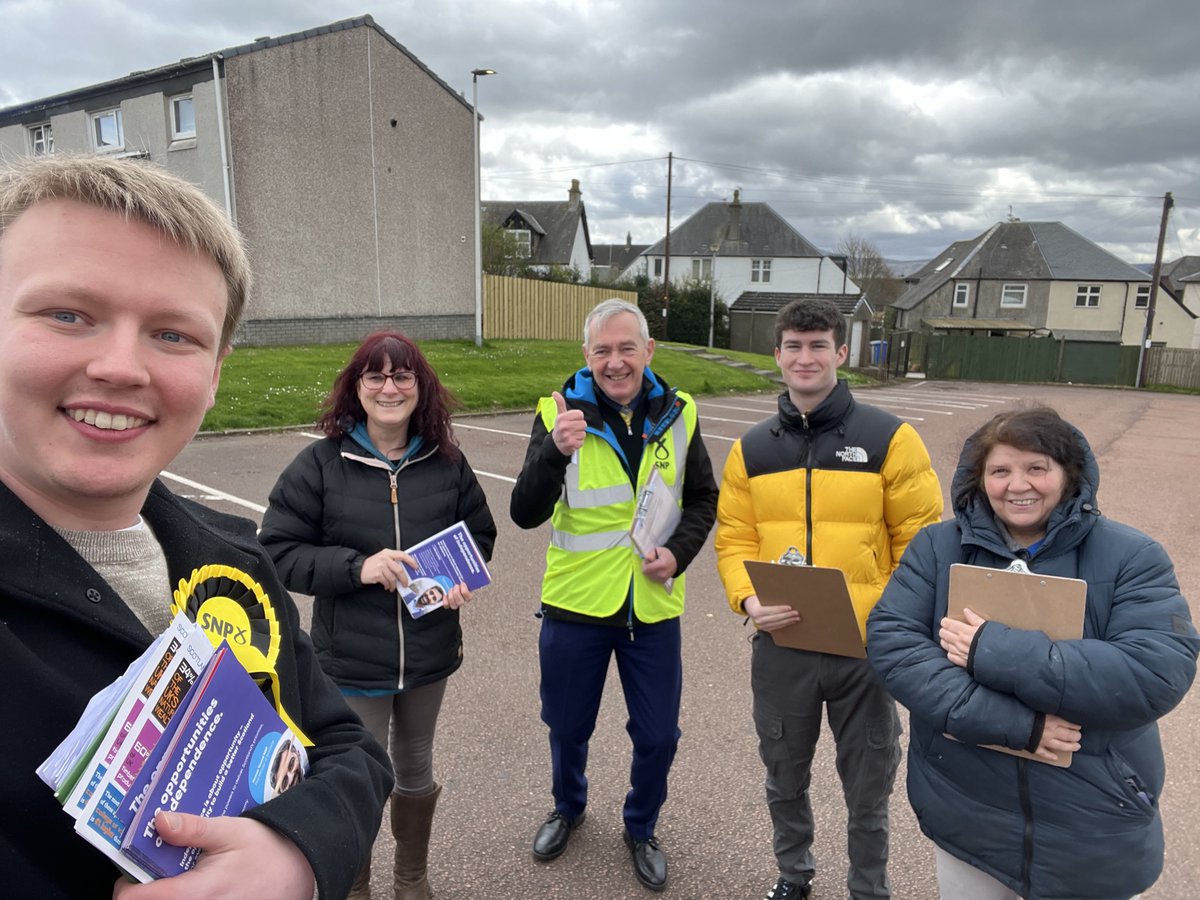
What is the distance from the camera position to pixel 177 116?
18.3m

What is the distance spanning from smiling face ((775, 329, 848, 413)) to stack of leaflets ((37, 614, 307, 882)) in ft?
7.23

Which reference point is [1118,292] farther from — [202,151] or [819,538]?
[819,538]

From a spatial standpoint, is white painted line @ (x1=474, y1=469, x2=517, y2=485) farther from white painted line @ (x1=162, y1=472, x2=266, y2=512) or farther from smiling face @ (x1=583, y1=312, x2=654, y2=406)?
Answer: smiling face @ (x1=583, y1=312, x2=654, y2=406)

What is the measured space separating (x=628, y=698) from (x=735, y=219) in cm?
5100

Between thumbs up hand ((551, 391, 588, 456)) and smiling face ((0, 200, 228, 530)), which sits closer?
smiling face ((0, 200, 228, 530))

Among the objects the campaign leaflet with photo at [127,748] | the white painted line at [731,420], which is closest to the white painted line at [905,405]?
the white painted line at [731,420]

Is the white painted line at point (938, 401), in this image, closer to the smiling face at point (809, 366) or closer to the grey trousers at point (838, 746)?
the smiling face at point (809, 366)

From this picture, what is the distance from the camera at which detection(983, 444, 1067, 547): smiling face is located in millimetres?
2035

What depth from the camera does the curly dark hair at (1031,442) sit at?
2037mm

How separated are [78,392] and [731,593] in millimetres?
2369

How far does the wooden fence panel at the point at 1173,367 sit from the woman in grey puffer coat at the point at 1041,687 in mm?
35686

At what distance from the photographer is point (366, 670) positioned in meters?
2.56

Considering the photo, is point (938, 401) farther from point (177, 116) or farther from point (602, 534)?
point (177, 116)

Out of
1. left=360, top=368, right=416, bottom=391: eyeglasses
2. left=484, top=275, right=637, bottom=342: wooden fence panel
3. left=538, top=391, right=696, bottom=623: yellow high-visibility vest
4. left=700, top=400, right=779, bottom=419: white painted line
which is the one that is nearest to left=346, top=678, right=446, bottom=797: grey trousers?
left=538, top=391, right=696, bottom=623: yellow high-visibility vest
